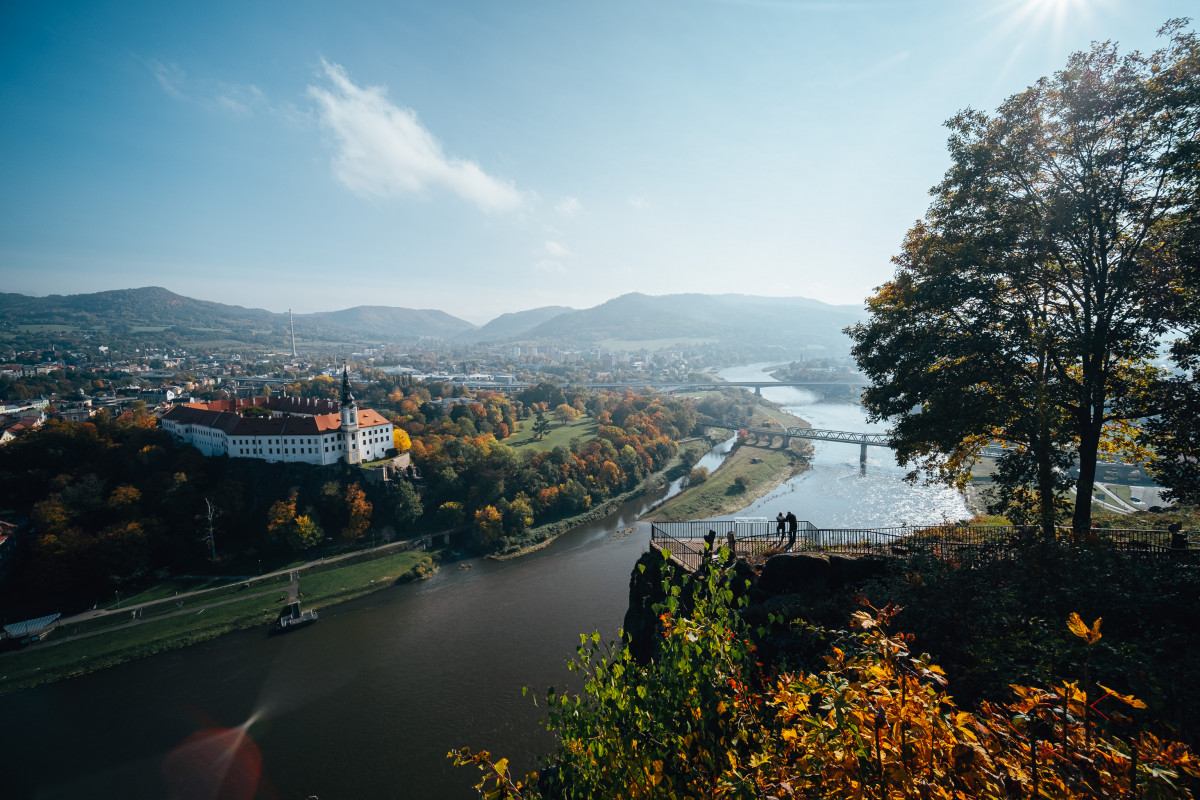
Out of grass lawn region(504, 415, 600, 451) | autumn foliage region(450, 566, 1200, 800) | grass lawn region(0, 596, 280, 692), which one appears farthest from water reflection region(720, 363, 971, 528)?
grass lawn region(0, 596, 280, 692)

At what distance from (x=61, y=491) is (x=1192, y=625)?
40485mm

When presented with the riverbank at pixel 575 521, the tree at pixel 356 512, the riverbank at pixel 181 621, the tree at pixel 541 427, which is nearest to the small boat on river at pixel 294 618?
the riverbank at pixel 181 621

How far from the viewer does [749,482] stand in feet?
122

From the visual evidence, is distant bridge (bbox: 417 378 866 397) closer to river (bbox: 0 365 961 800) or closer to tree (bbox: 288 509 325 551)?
tree (bbox: 288 509 325 551)

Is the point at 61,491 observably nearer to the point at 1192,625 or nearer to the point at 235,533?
the point at 235,533

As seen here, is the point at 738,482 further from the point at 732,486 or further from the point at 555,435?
the point at 555,435

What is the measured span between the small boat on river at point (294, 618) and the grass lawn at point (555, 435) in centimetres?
2183

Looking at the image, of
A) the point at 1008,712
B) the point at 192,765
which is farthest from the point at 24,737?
the point at 1008,712

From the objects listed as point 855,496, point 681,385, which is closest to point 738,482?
point 855,496

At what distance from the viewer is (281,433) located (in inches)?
1211

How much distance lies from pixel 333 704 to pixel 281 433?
20.3m

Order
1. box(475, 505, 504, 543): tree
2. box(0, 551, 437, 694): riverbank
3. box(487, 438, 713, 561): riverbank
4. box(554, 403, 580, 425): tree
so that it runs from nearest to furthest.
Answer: box(0, 551, 437, 694): riverbank, box(487, 438, 713, 561): riverbank, box(475, 505, 504, 543): tree, box(554, 403, 580, 425): tree

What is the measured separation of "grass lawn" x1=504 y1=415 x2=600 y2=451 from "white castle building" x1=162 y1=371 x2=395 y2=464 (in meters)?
13.3

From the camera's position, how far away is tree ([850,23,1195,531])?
23.0ft
